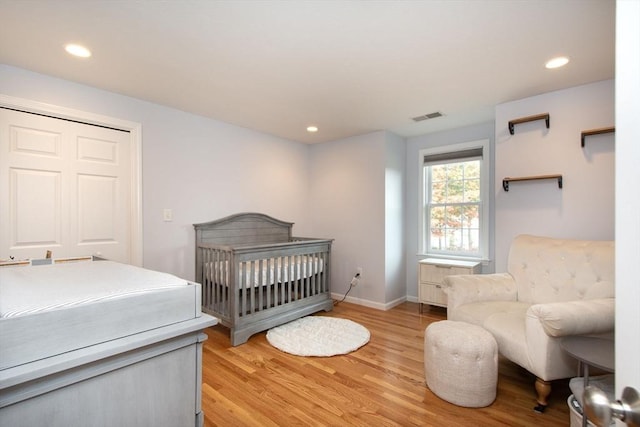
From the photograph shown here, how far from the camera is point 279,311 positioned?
3135 millimetres

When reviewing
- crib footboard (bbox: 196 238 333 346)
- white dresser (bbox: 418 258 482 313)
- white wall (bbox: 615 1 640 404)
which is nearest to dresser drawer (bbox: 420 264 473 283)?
white dresser (bbox: 418 258 482 313)

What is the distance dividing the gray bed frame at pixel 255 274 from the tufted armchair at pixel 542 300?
154 cm

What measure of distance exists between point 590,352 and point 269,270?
2.41 m

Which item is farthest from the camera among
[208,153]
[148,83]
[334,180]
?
[334,180]

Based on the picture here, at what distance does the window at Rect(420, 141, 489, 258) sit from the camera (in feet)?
12.1

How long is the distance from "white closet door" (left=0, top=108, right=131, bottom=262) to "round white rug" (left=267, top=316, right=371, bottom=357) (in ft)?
5.47

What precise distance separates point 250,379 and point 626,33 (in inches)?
97.0

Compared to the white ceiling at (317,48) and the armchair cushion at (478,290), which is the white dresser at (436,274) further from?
the white ceiling at (317,48)

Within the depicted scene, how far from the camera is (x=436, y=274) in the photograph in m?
3.57

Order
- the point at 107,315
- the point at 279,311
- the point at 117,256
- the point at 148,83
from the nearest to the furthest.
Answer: the point at 107,315, the point at 148,83, the point at 117,256, the point at 279,311

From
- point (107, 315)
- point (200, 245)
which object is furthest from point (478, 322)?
point (200, 245)

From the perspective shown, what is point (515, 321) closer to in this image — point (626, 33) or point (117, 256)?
point (626, 33)

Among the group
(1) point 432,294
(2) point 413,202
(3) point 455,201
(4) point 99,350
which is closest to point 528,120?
(3) point 455,201

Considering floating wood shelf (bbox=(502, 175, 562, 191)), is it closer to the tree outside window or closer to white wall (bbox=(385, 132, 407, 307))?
the tree outside window
